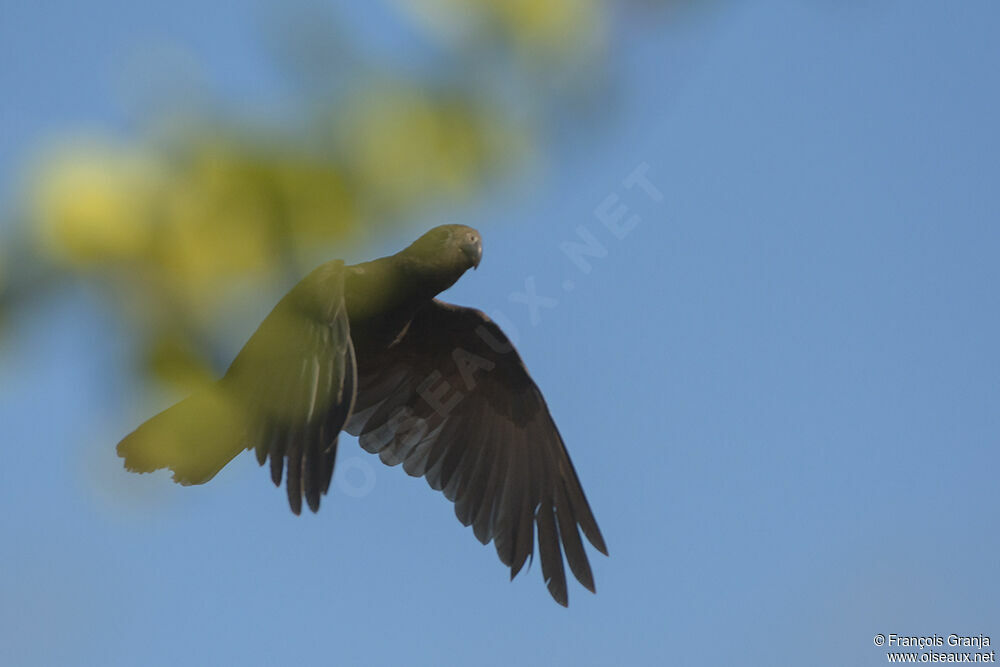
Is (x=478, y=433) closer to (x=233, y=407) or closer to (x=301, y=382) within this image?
(x=301, y=382)

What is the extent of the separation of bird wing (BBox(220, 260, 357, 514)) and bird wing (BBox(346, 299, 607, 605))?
2.63 metres

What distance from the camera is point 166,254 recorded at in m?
0.99

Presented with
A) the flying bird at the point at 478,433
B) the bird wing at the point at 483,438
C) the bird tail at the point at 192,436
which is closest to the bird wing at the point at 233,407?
the bird tail at the point at 192,436

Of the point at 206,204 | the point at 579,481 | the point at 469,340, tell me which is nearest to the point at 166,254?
the point at 206,204

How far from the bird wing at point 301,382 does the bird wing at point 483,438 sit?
263cm

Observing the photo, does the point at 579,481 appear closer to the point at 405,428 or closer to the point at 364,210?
the point at 405,428

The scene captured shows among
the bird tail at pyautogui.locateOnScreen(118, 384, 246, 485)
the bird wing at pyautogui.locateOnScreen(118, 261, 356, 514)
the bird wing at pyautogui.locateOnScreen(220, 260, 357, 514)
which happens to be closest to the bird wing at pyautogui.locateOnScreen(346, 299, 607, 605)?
the bird wing at pyautogui.locateOnScreen(220, 260, 357, 514)

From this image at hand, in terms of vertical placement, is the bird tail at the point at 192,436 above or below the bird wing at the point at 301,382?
below

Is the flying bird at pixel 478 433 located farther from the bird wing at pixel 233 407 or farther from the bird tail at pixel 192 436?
the bird tail at pixel 192 436

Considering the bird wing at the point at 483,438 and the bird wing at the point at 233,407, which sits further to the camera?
the bird wing at the point at 483,438

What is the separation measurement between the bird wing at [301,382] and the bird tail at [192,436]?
0.03 meters

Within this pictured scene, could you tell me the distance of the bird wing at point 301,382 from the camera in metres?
1.25

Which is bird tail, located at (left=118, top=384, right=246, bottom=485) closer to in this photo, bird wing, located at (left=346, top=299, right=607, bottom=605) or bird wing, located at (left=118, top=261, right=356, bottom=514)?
bird wing, located at (left=118, top=261, right=356, bottom=514)

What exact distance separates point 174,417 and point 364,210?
0.41 m
